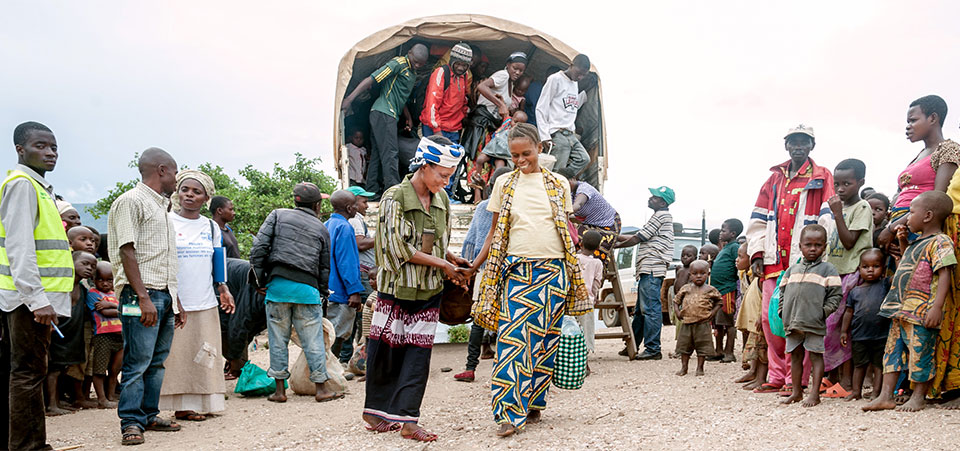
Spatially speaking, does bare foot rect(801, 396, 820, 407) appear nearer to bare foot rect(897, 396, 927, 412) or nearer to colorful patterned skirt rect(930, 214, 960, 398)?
bare foot rect(897, 396, 927, 412)

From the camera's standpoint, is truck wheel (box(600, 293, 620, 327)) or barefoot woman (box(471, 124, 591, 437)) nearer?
barefoot woman (box(471, 124, 591, 437))

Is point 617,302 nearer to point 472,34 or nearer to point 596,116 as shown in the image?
point 596,116

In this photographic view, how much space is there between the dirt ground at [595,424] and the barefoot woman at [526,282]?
0.28m

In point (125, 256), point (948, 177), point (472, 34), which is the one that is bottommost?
point (125, 256)

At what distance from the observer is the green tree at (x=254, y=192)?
1532cm

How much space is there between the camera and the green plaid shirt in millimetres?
3725

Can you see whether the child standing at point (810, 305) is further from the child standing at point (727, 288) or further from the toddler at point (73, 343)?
the toddler at point (73, 343)

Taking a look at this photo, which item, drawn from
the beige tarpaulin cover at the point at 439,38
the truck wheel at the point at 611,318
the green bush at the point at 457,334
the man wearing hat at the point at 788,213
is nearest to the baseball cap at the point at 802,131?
the man wearing hat at the point at 788,213

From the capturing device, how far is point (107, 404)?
16.9 ft

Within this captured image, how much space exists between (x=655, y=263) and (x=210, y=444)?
4.82m

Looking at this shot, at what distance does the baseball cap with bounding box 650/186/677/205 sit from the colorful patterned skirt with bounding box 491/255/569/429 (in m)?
3.97

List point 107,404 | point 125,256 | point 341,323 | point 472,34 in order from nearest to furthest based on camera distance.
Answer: point 125,256 → point 107,404 → point 341,323 → point 472,34

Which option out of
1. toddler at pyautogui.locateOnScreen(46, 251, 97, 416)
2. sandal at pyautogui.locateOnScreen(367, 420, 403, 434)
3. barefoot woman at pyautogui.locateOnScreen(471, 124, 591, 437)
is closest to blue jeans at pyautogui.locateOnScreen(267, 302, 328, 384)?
toddler at pyautogui.locateOnScreen(46, 251, 97, 416)

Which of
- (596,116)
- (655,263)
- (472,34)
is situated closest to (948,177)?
(655,263)
